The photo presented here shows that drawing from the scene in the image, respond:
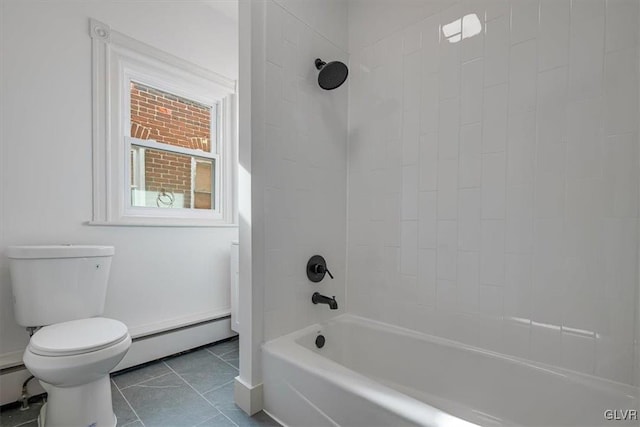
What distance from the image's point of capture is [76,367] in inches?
47.6

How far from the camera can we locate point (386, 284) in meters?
1.84

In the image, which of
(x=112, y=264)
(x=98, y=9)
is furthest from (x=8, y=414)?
(x=98, y=9)

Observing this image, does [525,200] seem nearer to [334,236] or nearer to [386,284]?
[386,284]

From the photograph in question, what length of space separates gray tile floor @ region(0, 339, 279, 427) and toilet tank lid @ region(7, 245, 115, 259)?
0.76 meters

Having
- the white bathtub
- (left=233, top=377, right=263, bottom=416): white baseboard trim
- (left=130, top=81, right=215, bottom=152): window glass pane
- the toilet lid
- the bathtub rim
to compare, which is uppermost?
(left=130, top=81, right=215, bottom=152): window glass pane

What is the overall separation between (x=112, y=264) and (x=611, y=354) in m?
2.56

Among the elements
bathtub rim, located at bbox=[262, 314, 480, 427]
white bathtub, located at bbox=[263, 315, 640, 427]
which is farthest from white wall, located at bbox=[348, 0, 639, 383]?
bathtub rim, located at bbox=[262, 314, 480, 427]

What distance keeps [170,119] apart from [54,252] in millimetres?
1221

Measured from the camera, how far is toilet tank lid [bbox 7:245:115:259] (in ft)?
4.72

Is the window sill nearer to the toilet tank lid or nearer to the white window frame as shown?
the white window frame

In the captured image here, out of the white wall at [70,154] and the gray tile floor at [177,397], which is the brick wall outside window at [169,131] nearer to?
the white wall at [70,154]

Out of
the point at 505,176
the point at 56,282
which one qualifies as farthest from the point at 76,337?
the point at 505,176

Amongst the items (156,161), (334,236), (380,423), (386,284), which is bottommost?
(380,423)

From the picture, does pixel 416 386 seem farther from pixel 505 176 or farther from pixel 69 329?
pixel 69 329
